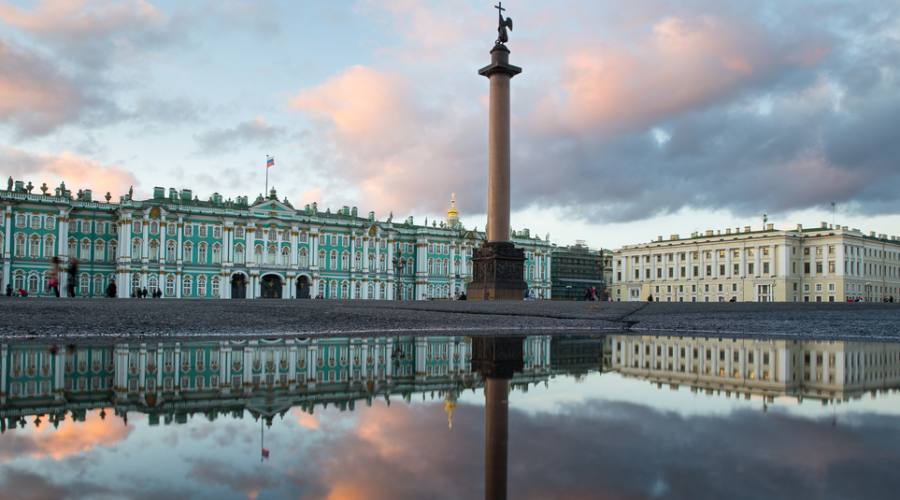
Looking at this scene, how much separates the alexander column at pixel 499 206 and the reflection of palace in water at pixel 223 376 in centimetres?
2169

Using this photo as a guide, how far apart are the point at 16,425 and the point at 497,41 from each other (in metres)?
33.2

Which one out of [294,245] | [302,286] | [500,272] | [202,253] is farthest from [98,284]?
[500,272]

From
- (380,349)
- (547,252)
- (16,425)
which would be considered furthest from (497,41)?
(547,252)

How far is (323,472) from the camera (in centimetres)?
387

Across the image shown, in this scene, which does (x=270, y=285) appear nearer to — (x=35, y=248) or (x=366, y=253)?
(x=366, y=253)

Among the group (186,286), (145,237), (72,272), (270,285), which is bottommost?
(186,286)

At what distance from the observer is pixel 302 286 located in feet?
254

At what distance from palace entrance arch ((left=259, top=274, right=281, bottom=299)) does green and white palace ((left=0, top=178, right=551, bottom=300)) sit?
11 cm

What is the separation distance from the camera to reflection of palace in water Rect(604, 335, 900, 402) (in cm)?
744

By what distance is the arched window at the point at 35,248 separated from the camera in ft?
214

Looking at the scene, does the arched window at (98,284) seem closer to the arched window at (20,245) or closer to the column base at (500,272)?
the arched window at (20,245)

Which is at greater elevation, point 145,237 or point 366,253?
point 145,237

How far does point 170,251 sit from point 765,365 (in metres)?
68.1

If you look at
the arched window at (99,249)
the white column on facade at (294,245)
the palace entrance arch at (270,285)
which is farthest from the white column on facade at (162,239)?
the white column on facade at (294,245)
